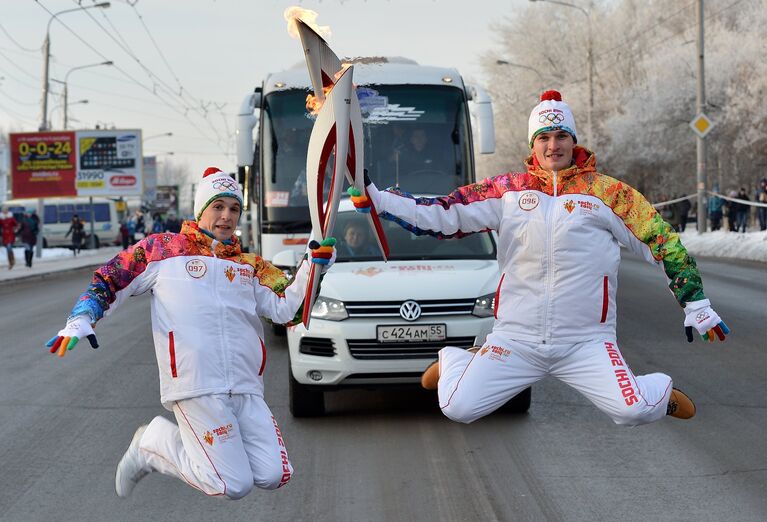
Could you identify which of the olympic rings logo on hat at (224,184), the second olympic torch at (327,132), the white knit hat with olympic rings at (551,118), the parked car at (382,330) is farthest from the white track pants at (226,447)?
the parked car at (382,330)

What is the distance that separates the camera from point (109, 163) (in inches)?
1943

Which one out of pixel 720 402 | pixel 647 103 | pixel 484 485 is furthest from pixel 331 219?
pixel 647 103

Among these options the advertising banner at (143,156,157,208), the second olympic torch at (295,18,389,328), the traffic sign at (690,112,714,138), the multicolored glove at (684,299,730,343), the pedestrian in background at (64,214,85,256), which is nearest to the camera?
the second olympic torch at (295,18,389,328)

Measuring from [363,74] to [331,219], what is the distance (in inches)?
355

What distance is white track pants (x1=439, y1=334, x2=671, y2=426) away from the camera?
5094 mm

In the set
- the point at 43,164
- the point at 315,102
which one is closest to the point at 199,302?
the point at 315,102

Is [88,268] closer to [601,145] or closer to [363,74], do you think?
[363,74]

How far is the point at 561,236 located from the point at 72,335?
2.29 m

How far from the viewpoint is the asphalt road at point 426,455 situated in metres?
5.59

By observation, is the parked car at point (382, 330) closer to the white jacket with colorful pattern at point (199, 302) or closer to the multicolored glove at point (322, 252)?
the white jacket with colorful pattern at point (199, 302)

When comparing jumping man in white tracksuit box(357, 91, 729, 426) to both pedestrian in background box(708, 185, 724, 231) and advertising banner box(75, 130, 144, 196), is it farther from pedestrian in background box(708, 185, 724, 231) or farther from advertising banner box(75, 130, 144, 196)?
advertising banner box(75, 130, 144, 196)

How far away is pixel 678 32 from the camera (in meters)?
55.2

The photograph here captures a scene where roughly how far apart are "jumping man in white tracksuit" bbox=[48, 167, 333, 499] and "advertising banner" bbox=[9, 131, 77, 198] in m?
42.3

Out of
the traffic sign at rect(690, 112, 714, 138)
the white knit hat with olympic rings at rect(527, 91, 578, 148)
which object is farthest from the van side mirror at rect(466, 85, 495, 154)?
the traffic sign at rect(690, 112, 714, 138)
